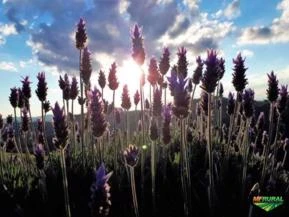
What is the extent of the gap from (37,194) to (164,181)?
6.92ft

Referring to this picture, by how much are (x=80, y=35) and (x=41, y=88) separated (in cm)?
121

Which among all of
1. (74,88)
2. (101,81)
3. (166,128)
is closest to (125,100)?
(74,88)

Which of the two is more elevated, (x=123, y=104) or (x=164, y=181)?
(x=123, y=104)

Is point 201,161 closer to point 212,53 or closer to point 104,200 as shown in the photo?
point 212,53

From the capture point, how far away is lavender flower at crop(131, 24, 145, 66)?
24.2 ft

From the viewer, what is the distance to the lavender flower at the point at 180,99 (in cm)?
518

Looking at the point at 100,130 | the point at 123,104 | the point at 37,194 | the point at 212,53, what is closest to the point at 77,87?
the point at 123,104

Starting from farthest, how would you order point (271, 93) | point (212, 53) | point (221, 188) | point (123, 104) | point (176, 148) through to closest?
point (176, 148) < point (123, 104) < point (221, 188) < point (271, 93) < point (212, 53)

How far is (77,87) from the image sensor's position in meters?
8.74

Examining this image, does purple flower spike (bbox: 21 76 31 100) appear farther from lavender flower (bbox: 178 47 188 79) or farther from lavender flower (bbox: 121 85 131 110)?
lavender flower (bbox: 178 47 188 79)

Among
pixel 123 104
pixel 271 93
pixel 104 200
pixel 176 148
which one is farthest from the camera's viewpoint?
pixel 176 148

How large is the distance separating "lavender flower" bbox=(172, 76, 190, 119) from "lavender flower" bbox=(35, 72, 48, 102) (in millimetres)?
3272

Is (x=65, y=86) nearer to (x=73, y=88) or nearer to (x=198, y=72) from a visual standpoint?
(x=73, y=88)

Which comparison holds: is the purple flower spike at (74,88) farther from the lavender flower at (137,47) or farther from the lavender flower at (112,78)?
the lavender flower at (137,47)
